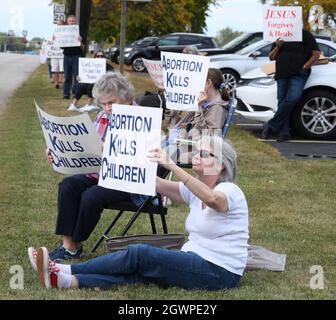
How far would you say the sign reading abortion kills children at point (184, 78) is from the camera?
27.0ft

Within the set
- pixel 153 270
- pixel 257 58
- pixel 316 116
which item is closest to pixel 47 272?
pixel 153 270

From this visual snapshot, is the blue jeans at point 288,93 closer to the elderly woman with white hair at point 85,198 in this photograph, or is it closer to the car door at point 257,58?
the elderly woman with white hair at point 85,198

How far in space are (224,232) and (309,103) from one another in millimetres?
7908

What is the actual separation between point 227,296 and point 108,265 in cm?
75

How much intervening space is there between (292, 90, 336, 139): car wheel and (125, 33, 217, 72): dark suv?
22148mm

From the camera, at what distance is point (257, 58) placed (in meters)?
20.2

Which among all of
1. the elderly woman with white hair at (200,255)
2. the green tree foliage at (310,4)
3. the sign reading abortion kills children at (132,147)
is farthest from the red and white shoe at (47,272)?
the green tree foliage at (310,4)

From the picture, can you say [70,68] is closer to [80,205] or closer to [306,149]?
[306,149]

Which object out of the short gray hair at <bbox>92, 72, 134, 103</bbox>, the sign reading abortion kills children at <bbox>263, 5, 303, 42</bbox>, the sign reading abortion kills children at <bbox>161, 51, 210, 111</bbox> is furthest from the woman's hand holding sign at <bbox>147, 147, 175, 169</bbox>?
the sign reading abortion kills children at <bbox>263, 5, 303, 42</bbox>

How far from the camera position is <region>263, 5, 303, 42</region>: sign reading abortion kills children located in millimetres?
12336

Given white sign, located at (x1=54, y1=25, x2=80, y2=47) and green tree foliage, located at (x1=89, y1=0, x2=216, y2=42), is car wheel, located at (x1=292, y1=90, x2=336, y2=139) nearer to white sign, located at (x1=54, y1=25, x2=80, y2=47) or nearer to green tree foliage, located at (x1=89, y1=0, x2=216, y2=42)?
white sign, located at (x1=54, y1=25, x2=80, y2=47)

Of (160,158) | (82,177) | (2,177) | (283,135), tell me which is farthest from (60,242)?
(283,135)

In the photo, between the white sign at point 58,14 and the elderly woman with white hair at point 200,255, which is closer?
the elderly woman with white hair at point 200,255

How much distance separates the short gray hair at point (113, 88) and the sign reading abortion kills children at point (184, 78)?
76.3 inches
